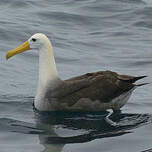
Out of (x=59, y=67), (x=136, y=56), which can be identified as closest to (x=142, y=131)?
(x=59, y=67)

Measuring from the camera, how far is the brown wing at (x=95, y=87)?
1044 centimetres

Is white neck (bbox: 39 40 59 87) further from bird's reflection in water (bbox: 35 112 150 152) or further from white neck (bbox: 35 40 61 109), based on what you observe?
bird's reflection in water (bbox: 35 112 150 152)

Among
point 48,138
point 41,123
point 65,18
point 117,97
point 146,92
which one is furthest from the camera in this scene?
point 65,18

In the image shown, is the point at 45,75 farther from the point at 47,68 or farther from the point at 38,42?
the point at 38,42

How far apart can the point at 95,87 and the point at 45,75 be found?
88cm

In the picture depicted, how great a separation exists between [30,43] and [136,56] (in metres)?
4.53

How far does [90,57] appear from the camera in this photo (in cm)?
1470

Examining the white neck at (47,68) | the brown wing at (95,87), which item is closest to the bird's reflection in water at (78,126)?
the brown wing at (95,87)

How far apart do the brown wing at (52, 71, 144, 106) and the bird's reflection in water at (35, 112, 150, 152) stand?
29 cm

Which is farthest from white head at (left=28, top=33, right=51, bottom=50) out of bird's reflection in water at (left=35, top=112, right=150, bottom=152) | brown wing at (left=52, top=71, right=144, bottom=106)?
bird's reflection in water at (left=35, top=112, right=150, bottom=152)

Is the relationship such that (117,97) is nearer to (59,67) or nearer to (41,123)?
(41,123)

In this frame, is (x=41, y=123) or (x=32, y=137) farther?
(x=41, y=123)

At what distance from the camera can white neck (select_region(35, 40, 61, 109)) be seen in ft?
34.8

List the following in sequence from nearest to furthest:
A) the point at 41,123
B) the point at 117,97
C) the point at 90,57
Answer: the point at 41,123
the point at 117,97
the point at 90,57
